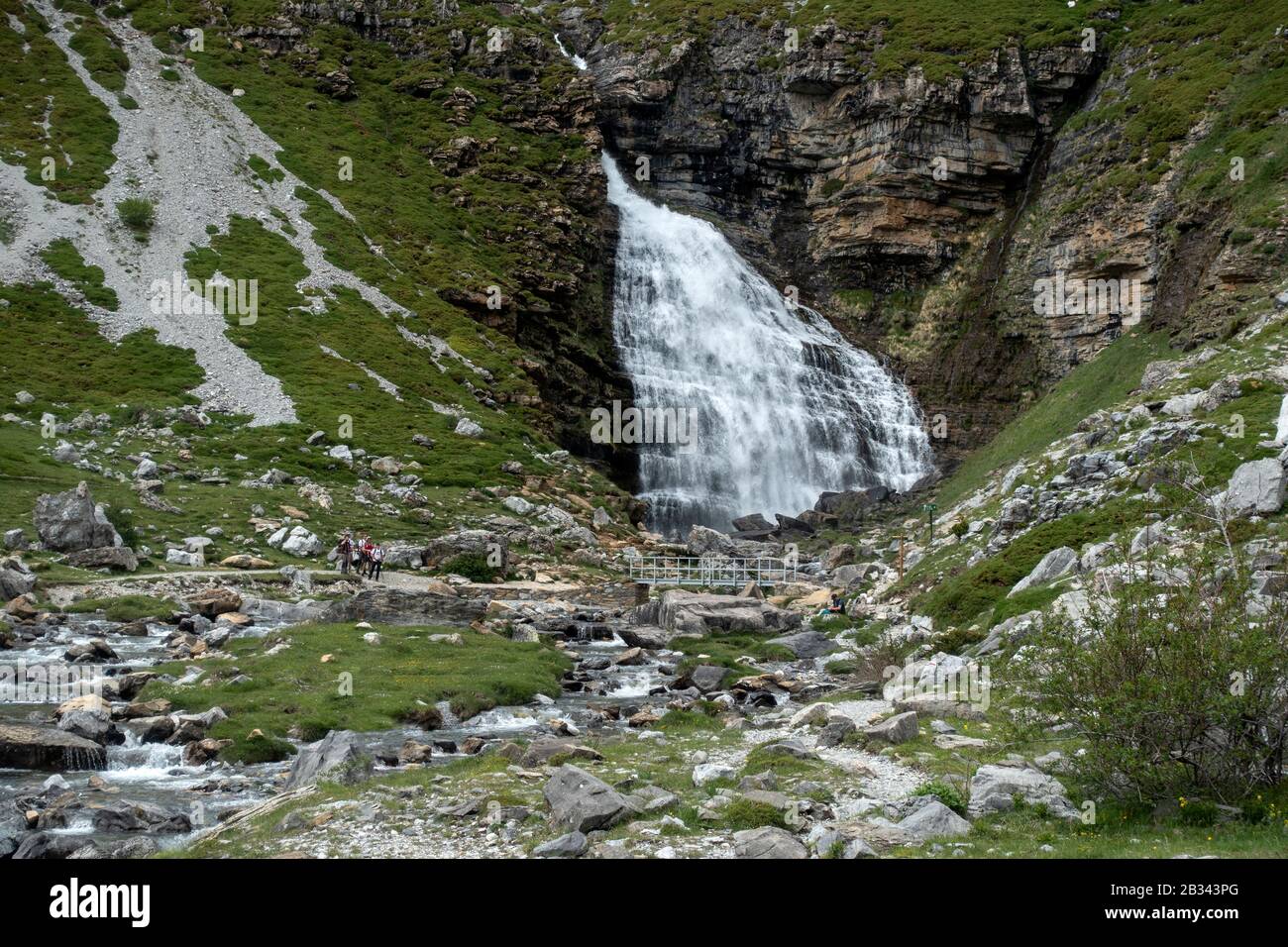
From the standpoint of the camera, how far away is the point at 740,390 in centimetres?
7281

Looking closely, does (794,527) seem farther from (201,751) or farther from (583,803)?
(583,803)

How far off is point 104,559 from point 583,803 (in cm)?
2886

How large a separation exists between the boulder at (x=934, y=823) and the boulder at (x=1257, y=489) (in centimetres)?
1211

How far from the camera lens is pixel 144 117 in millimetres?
81500

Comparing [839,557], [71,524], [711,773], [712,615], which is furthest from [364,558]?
[711,773]

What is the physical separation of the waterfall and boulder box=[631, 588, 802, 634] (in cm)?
2777

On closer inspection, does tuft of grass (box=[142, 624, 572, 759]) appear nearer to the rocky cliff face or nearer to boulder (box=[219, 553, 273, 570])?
boulder (box=[219, 553, 273, 570])

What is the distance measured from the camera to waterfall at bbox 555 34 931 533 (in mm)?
68875

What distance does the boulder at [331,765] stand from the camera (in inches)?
629
